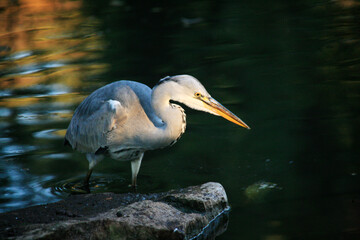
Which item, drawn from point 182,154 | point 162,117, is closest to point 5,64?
point 182,154

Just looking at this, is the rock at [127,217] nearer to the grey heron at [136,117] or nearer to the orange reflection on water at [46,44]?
the grey heron at [136,117]

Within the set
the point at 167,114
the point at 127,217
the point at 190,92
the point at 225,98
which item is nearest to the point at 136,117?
the point at 167,114

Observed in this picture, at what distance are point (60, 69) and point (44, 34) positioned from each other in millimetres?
3853

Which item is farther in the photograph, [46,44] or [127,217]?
[46,44]

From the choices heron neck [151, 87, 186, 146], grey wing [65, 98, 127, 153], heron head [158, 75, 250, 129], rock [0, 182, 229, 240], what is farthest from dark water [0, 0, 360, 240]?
heron head [158, 75, 250, 129]

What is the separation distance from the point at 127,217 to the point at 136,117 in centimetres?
175

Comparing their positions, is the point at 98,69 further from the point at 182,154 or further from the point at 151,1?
the point at 151,1

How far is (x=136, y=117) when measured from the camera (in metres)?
6.24

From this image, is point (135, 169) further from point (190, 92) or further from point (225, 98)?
point (225, 98)

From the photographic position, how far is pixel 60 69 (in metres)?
12.4

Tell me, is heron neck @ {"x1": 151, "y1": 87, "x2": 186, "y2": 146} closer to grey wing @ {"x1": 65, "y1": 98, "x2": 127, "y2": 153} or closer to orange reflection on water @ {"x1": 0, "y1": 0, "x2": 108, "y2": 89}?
grey wing @ {"x1": 65, "y1": 98, "x2": 127, "y2": 153}

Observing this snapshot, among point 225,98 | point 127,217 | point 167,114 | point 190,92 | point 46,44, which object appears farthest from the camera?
point 46,44

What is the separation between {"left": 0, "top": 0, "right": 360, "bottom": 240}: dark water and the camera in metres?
6.04

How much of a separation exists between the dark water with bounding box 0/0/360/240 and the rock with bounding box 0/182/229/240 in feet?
1.06
